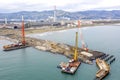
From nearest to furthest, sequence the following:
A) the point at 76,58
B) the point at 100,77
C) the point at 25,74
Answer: the point at 100,77 < the point at 25,74 < the point at 76,58

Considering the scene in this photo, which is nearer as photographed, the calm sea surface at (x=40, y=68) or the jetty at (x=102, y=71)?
the jetty at (x=102, y=71)

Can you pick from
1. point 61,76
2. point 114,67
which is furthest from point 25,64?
point 114,67

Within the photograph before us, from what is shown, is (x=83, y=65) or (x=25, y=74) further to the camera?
(x=83, y=65)

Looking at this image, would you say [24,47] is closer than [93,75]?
No

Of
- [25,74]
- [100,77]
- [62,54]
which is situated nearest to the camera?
[100,77]

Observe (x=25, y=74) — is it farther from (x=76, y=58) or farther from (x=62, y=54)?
(x=62, y=54)

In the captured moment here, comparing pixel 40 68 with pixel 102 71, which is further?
pixel 40 68

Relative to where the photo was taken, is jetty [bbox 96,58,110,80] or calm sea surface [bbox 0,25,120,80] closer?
jetty [bbox 96,58,110,80]

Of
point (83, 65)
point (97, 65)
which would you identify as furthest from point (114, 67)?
point (83, 65)

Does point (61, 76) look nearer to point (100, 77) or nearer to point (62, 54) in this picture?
point (100, 77)
